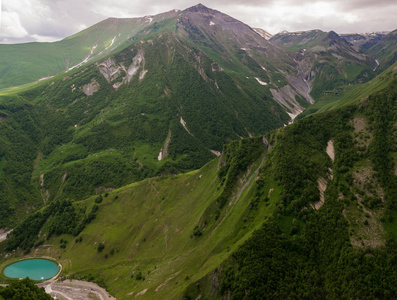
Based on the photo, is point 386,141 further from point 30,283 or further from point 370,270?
point 30,283

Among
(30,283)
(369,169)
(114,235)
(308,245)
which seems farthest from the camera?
(114,235)

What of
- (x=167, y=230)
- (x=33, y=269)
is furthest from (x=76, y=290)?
(x=167, y=230)

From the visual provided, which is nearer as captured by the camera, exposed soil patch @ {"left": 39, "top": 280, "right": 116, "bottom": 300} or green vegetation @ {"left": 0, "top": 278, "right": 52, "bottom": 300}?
green vegetation @ {"left": 0, "top": 278, "right": 52, "bottom": 300}

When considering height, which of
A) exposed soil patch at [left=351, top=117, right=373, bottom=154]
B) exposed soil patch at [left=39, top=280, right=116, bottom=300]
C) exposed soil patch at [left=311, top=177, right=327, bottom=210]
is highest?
exposed soil patch at [left=351, top=117, right=373, bottom=154]

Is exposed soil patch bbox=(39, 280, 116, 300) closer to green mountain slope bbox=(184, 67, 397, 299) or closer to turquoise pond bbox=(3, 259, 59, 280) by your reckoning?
turquoise pond bbox=(3, 259, 59, 280)

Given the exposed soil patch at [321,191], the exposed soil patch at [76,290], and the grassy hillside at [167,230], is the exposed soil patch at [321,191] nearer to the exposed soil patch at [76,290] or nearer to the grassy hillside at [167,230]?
the grassy hillside at [167,230]

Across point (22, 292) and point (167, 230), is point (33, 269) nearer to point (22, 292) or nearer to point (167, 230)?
point (22, 292)

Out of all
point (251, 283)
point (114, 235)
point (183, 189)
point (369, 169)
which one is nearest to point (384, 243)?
point (369, 169)

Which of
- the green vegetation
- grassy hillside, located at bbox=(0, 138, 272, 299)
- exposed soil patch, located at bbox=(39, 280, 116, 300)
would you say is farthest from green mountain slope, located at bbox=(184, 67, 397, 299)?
exposed soil patch, located at bbox=(39, 280, 116, 300)
